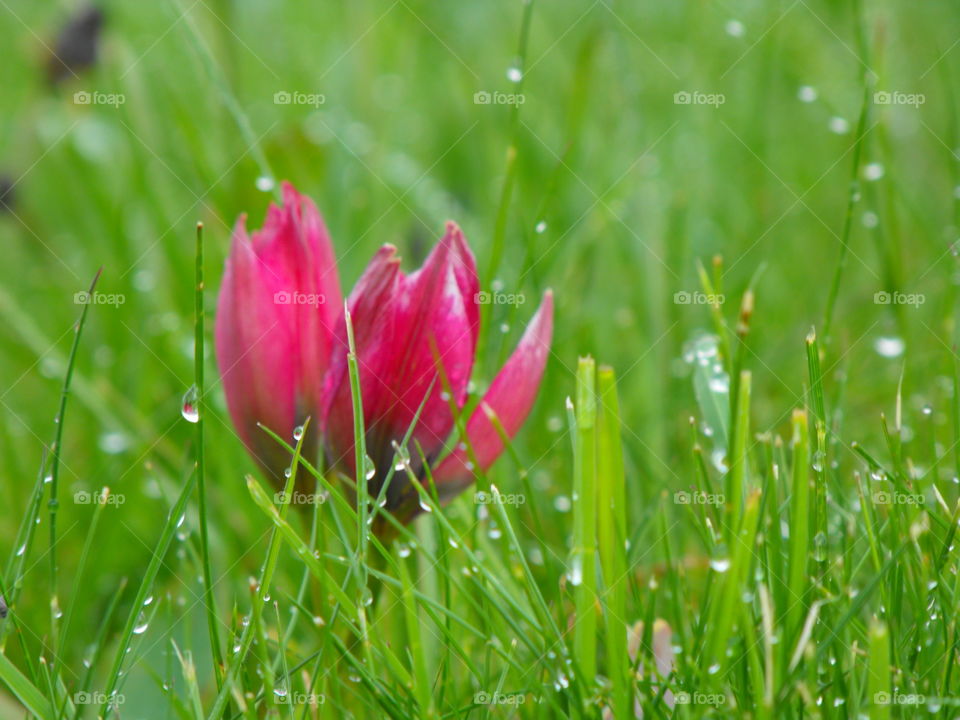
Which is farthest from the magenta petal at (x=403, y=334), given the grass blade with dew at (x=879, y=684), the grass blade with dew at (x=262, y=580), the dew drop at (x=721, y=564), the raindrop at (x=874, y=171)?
the raindrop at (x=874, y=171)

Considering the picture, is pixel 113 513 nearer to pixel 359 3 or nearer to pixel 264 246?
pixel 264 246

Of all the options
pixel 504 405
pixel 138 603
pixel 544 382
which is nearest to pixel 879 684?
pixel 504 405

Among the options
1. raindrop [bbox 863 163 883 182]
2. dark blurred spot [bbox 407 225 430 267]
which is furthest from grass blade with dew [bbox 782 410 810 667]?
dark blurred spot [bbox 407 225 430 267]

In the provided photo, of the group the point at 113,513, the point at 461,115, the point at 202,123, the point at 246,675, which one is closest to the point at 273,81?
the point at 202,123

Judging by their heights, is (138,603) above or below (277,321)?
below

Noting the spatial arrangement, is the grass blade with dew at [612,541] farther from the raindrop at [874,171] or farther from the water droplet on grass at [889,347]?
the raindrop at [874,171]

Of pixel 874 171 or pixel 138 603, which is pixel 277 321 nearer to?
pixel 138 603
